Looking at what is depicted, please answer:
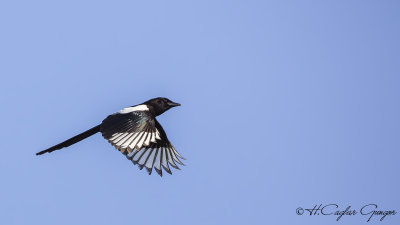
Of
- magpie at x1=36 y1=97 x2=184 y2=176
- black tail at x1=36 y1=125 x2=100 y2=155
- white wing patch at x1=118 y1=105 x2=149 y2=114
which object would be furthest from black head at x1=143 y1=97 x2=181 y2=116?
black tail at x1=36 y1=125 x2=100 y2=155

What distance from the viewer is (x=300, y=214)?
35.8 feet

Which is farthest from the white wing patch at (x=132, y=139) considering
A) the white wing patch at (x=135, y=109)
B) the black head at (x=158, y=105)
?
the black head at (x=158, y=105)

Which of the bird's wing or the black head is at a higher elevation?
the black head

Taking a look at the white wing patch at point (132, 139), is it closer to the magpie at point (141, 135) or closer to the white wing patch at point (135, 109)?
the magpie at point (141, 135)

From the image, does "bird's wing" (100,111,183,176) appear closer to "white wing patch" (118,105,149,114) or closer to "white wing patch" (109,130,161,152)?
"white wing patch" (109,130,161,152)

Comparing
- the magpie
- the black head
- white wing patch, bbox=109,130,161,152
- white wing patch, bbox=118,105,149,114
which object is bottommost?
white wing patch, bbox=109,130,161,152

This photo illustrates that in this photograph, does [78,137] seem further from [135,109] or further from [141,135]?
[141,135]

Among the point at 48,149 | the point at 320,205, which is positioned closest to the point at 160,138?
the point at 48,149

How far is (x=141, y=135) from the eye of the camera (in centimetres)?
1008

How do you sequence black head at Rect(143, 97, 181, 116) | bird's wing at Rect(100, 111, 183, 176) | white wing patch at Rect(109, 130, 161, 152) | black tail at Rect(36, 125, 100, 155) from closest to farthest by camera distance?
1. white wing patch at Rect(109, 130, 161, 152)
2. bird's wing at Rect(100, 111, 183, 176)
3. black tail at Rect(36, 125, 100, 155)
4. black head at Rect(143, 97, 181, 116)

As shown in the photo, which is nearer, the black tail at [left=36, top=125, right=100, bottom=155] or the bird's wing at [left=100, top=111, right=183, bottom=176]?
the bird's wing at [left=100, top=111, right=183, bottom=176]

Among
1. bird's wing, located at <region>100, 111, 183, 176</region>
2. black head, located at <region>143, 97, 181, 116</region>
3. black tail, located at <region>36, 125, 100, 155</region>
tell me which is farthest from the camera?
black head, located at <region>143, 97, 181, 116</region>

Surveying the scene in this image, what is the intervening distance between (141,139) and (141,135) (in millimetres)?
95

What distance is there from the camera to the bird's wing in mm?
9906
